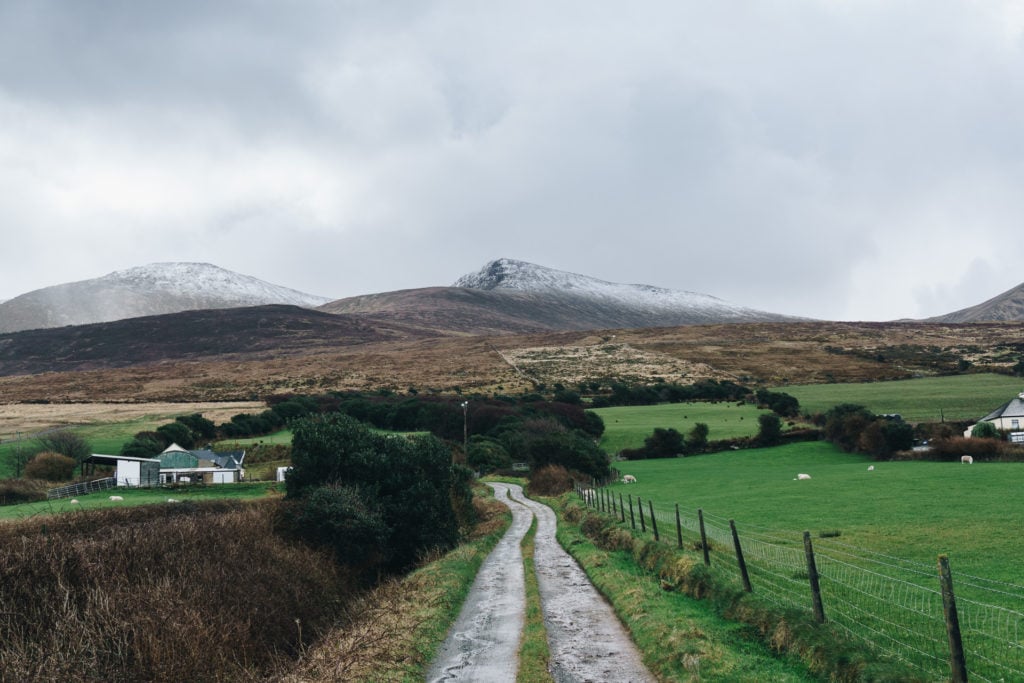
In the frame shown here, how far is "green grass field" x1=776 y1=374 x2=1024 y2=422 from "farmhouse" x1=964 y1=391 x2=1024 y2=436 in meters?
7.36

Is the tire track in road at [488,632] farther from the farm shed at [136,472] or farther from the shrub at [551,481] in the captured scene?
the farm shed at [136,472]

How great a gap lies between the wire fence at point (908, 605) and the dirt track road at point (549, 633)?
3644mm

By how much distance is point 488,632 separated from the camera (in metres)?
19.0

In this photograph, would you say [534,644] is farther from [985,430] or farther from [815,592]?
[985,430]

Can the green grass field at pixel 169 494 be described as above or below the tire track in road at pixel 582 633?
above

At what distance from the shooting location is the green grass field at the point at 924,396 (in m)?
98.4

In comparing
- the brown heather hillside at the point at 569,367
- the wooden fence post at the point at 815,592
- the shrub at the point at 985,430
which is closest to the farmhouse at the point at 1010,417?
the shrub at the point at 985,430

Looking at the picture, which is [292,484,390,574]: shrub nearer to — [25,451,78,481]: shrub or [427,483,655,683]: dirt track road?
[427,483,655,683]: dirt track road

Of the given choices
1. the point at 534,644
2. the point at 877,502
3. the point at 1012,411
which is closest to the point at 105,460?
the point at 877,502

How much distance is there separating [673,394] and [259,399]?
75971mm

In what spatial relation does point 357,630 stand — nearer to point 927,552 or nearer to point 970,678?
point 970,678

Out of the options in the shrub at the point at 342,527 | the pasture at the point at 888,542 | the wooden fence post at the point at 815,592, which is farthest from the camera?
the shrub at the point at 342,527

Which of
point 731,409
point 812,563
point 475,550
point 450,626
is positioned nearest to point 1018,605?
point 812,563

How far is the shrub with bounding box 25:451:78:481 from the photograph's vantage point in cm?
7138
